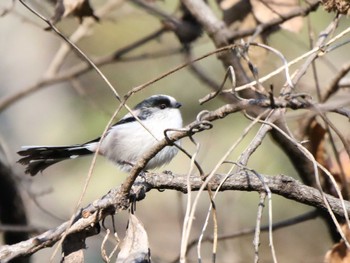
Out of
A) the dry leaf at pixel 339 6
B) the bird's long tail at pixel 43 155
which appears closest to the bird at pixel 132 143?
the bird's long tail at pixel 43 155

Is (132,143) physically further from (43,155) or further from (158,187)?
(158,187)

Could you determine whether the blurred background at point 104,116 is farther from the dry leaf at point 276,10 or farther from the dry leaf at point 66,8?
the dry leaf at point 66,8

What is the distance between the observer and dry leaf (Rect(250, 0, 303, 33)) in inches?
131

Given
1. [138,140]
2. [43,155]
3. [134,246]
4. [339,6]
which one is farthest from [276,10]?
[134,246]

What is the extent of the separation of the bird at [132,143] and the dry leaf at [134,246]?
1787 mm

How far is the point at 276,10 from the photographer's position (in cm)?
335

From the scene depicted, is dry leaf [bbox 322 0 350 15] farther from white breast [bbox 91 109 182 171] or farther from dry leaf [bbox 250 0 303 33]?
white breast [bbox 91 109 182 171]

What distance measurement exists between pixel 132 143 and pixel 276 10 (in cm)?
122

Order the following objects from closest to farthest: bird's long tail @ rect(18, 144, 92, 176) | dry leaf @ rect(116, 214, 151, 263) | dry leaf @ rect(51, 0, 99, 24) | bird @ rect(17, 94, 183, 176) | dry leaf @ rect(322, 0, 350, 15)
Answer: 1. dry leaf @ rect(116, 214, 151, 263)
2. dry leaf @ rect(322, 0, 350, 15)
3. dry leaf @ rect(51, 0, 99, 24)
4. bird's long tail @ rect(18, 144, 92, 176)
5. bird @ rect(17, 94, 183, 176)

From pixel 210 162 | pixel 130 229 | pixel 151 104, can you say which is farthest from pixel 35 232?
pixel 210 162

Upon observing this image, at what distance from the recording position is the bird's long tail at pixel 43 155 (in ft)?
12.2

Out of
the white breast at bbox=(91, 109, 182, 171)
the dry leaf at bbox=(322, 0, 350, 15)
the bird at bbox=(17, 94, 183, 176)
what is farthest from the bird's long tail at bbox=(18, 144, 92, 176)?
the dry leaf at bbox=(322, 0, 350, 15)

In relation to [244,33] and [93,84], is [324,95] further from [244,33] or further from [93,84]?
[93,84]

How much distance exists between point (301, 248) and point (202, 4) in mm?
2618
